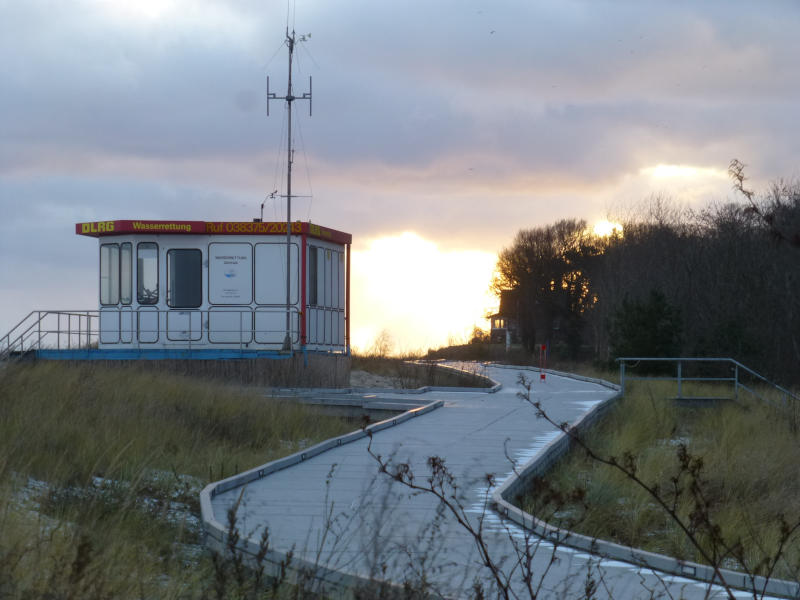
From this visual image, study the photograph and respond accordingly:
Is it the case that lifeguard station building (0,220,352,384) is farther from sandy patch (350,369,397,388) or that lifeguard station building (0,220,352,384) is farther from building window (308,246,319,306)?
sandy patch (350,369,397,388)

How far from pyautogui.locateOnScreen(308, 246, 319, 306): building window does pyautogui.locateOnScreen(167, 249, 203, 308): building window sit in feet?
7.83

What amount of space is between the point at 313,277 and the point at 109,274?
469 centimetres

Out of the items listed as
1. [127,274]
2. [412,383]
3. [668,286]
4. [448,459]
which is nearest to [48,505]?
[448,459]

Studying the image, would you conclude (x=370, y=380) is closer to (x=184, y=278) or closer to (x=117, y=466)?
(x=184, y=278)

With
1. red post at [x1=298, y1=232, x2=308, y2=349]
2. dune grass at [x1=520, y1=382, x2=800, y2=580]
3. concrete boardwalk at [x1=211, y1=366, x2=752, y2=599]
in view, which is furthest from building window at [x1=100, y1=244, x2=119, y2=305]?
dune grass at [x1=520, y1=382, x2=800, y2=580]

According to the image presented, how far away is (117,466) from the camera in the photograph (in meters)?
8.48

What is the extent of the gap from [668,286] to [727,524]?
1524 inches

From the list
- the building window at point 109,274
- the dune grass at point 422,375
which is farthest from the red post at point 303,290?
the building window at point 109,274

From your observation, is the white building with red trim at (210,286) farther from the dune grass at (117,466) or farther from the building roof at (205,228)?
the dune grass at (117,466)

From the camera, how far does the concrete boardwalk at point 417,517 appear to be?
5.20 m

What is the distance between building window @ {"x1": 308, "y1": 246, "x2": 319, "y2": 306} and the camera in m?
23.8

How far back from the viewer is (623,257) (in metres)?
55.3

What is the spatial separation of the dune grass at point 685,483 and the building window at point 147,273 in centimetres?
1080

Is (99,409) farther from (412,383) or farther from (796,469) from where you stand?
(412,383)
